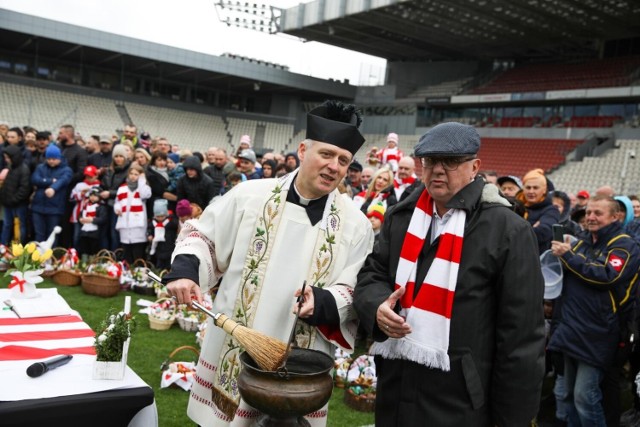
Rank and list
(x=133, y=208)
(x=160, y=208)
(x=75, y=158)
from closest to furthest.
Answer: (x=160, y=208) → (x=133, y=208) → (x=75, y=158)

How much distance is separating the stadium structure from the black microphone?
20101 mm

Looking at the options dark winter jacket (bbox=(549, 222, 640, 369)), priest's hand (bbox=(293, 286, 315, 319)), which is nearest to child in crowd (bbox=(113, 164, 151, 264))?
dark winter jacket (bbox=(549, 222, 640, 369))

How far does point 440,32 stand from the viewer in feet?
90.4

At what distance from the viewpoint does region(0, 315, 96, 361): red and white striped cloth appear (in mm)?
2629

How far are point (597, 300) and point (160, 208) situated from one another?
5.65 metres

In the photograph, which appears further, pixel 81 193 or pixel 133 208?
pixel 81 193

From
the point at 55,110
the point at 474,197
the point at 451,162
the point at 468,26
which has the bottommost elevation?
the point at 474,197

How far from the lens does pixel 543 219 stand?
4383 millimetres

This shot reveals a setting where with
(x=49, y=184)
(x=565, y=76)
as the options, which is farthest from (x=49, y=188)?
(x=565, y=76)

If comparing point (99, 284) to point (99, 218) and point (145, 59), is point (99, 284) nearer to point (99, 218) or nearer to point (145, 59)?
point (99, 218)

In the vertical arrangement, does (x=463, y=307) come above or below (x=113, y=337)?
above

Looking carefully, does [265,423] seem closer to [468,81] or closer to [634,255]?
[634,255]

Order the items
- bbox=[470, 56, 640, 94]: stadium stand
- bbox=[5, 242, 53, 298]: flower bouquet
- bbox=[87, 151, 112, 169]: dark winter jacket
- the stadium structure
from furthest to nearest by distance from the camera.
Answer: bbox=[470, 56, 640, 94]: stadium stand → the stadium structure → bbox=[87, 151, 112, 169]: dark winter jacket → bbox=[5, 242, 53, 298]: flower bouquet

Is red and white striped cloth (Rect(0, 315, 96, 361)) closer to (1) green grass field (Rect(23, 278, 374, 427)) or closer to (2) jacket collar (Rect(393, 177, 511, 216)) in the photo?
(1) green grass field (Rect(23, 278, 374, 427))
